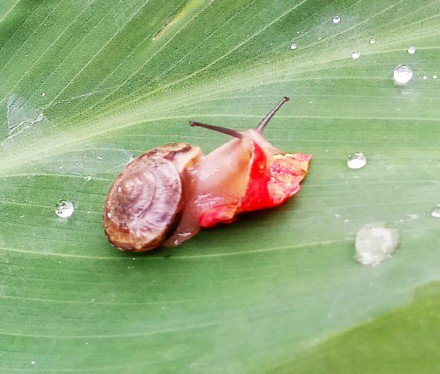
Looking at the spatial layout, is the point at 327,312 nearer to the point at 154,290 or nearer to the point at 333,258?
the point at 333,258

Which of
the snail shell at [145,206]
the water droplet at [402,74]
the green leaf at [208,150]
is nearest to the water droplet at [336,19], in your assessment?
the green leaf at [208,150]

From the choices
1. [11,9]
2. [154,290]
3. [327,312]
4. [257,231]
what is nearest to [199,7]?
[11,9]

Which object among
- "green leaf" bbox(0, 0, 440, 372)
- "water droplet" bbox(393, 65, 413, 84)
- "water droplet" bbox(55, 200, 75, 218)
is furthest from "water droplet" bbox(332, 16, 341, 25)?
"water droplet" bbox(55, 200, 75, 218)

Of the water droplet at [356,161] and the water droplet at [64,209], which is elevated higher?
the water droplet at [64,209]

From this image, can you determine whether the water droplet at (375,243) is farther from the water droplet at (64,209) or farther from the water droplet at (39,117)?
the water droplet at (39,117)

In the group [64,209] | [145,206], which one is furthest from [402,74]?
[64,209]

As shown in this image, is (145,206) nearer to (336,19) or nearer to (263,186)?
(263,186)

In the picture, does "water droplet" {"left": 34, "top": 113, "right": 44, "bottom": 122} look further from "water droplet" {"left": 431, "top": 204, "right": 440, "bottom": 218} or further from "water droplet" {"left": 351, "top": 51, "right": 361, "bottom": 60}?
"water droplet" {"left": 431, "top": 204, "right": 440, "bottom": 218}

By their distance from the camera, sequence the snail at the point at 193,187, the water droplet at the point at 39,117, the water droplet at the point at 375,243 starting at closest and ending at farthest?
1. the water droplet at the point at 375,243
2. the snail at the point at 193,187
3. the water droplet at the point at 39,117

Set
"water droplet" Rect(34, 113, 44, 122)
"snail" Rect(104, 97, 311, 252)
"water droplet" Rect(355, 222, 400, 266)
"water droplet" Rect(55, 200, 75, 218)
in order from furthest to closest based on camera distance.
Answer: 1. "water droplet" Rect(34, 113, 44, 122)
2. "water droplet" Rect(55, 200, 75, 218)
3. "snail" Rect(104, 97, 311, 252)
4. "water droplet" Rect(355, 222, 400, 266)
